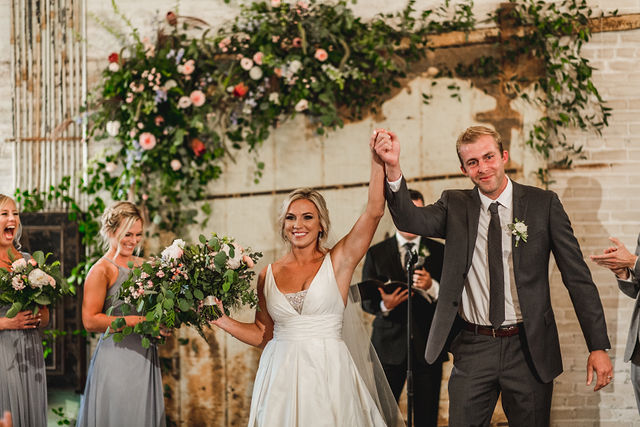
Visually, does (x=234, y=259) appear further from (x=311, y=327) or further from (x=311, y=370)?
(x=311, y=370)

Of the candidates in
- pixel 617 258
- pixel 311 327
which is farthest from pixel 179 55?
pixel 617 258

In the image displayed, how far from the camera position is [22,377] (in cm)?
386

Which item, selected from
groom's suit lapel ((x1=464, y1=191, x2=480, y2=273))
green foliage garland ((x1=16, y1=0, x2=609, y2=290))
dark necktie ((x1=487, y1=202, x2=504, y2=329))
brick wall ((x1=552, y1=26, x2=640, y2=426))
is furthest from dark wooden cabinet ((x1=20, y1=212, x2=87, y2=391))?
brick wall ((x1=552, y1=26, x2=640, y2=426))

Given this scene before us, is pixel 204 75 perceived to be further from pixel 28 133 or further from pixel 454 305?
pixel 454 305

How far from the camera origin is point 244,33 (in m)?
4.96

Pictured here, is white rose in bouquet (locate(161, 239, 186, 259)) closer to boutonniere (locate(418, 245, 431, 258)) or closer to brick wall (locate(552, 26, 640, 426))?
boutonniere (locate(418, 245, 431, 258))

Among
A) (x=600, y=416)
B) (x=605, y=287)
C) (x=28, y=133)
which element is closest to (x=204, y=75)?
(x=28, y=133)

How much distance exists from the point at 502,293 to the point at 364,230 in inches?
28.3

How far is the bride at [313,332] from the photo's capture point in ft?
10.1

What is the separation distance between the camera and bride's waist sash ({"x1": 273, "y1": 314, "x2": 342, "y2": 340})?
323cm

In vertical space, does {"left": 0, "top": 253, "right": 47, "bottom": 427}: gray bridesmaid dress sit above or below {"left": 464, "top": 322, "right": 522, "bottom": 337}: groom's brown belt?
below

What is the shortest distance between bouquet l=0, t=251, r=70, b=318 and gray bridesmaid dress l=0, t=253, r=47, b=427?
0.70 feet

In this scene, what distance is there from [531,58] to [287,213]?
2.54 meters

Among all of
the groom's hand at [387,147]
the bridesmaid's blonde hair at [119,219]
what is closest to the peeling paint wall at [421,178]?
the bridesmaid's blonde hair at [119,219]
